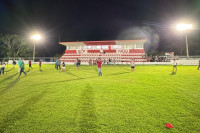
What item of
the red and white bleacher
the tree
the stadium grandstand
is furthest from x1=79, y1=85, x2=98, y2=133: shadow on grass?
the tree

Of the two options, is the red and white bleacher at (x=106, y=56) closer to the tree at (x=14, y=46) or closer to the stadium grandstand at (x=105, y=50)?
the stadium grandstand at (x=105, y=50)

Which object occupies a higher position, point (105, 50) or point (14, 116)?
point (105, 50)

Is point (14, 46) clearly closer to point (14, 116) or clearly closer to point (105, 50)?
point (105, 50)

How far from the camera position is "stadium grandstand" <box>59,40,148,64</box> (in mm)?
41125

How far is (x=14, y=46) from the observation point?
5372cm

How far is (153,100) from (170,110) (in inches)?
37.2

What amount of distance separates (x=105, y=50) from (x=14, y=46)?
1805 inches

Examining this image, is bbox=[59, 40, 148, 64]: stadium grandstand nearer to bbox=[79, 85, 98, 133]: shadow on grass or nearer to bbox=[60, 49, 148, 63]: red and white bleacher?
bbox=[60, 49, 148, 63]: red and white bleacher

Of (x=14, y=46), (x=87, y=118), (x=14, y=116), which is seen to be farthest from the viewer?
(x=14, y=46)

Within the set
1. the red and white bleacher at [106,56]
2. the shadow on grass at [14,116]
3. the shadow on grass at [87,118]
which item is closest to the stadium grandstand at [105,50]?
the red and white bleacher at [106,56]

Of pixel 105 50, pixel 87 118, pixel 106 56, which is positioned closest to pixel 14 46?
pixel 105 50

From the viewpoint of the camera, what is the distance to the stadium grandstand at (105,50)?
41.1 m

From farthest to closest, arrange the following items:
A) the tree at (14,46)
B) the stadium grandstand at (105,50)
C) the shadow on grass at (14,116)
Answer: the tree at (14,46), the stadium grandstand at (105,50), the shadow on grass at (14,116)

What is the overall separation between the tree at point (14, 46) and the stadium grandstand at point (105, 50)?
23.9 meters
